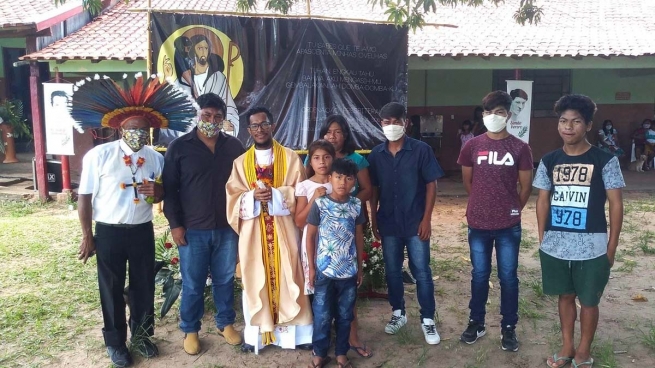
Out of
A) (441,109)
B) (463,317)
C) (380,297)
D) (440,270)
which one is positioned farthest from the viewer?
(441,109)

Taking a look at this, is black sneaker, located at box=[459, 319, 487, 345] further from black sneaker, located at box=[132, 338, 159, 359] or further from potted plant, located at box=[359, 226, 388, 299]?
black sneaker, located at box=[132, 338, 159, 359]

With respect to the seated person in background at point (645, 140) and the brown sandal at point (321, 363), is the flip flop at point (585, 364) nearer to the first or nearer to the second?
the brown sandal at point (321, 363)

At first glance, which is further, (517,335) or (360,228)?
(517,335)

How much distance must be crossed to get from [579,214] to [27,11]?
10378 millimetres

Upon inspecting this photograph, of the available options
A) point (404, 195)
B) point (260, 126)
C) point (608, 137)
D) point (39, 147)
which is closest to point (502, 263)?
point (404, 195)

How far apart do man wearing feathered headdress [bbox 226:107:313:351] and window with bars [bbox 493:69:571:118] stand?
1001 centimetres

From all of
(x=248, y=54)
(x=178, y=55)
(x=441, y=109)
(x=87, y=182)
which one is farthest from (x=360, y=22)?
(x=441, y=109)

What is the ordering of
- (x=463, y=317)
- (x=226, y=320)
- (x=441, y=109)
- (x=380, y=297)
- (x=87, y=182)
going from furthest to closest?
(x=441, y=109) → (x=380, y=297) → (x=463, y=317) → (x=226, y=320) → (x=87, y=182)

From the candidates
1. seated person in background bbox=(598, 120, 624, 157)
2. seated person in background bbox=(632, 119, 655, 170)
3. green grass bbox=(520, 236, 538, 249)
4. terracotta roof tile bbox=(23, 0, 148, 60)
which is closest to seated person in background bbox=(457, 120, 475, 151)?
seated person in background bbox=(598, 120, 624, 157)

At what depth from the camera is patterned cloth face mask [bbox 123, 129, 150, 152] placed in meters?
3.48

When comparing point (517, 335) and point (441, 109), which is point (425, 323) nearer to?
point (517, 335)

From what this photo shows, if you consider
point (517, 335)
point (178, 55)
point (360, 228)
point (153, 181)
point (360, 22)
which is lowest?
point (517, 335)

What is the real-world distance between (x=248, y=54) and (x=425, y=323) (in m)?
3.86

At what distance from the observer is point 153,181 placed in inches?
139
